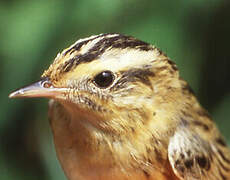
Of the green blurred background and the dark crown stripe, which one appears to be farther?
the green blurred background

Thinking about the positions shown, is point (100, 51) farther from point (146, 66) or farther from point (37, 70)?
point (37, 70)

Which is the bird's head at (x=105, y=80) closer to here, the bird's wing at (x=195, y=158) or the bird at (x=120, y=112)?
the bird at (x=120, y=112)

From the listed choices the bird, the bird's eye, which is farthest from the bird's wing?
the bird's eye

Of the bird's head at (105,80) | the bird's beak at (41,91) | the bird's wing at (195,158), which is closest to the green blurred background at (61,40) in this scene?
the bird's wing at (195,158)

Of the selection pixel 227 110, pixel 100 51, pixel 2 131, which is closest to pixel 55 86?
pixel 100 51

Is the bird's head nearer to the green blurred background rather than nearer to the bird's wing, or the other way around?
the bird's wing

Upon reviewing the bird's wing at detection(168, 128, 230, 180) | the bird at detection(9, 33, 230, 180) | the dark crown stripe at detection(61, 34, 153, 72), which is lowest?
the bird's wing at detection(168, 128, 230, 180)

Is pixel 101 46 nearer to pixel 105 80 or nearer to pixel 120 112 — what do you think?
pixel 105 80
